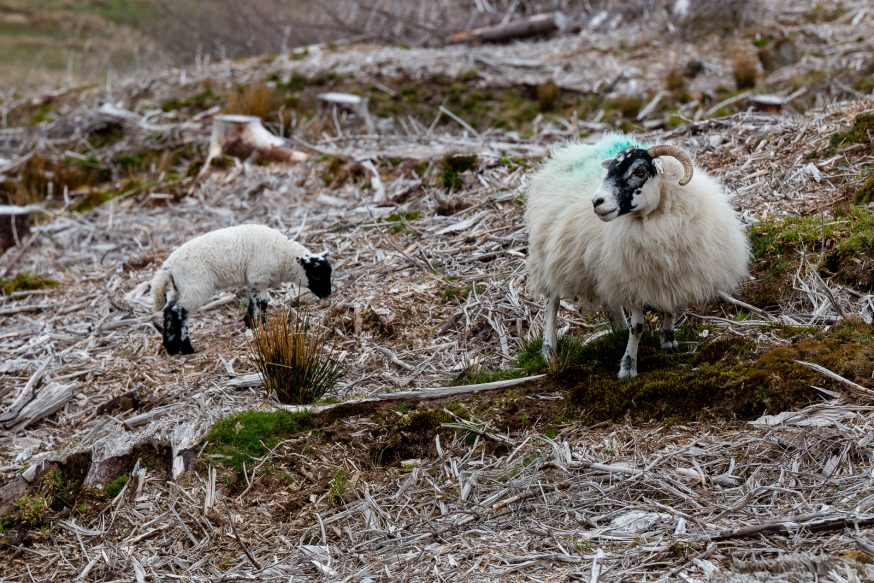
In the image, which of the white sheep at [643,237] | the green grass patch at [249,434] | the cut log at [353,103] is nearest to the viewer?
the white sheep at [643,237]

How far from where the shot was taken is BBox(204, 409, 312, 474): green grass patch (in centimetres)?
587

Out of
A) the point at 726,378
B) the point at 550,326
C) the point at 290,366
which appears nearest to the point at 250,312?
the point at 290,366

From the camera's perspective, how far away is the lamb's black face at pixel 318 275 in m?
8.48

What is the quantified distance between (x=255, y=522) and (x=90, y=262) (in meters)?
6.54

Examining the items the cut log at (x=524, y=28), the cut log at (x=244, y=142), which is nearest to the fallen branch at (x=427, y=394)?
the cut log at (x=244, y=142)

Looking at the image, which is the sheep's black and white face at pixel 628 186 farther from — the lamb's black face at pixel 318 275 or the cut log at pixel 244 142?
the cut log at pixel 244 142

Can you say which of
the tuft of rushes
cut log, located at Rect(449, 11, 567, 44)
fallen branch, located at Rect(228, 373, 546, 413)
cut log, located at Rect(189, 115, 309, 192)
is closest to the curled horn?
fallen branch, located at Rect(228, 373, 546, 413)

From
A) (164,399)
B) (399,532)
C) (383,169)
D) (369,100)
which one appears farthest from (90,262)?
(399,532)

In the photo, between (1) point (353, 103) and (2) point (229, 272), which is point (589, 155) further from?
(1) point (353, 103)

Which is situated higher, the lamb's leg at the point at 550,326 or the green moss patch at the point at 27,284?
the lamb's leg at the point at 550,326

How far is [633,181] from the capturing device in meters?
5.56

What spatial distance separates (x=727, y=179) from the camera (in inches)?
334

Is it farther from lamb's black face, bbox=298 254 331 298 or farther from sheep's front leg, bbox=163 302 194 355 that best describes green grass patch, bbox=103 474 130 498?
lamb's black face, bbox=298 254 331 298

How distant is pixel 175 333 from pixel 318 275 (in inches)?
55.0
